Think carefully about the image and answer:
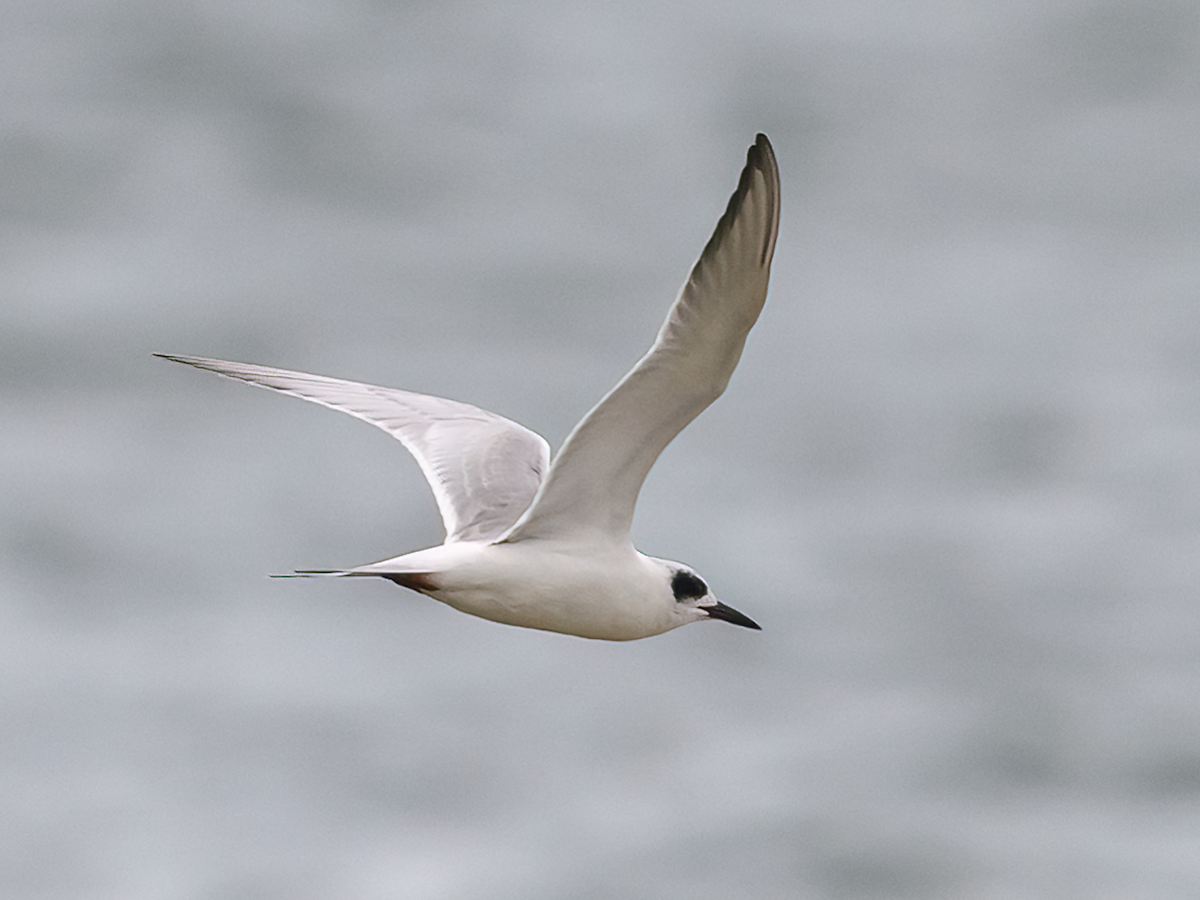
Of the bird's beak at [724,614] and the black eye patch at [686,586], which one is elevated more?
the black eye patch at [686,586]

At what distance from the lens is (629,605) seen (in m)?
6.61

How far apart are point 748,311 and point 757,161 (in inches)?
21.7

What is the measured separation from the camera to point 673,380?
5926 millimetres

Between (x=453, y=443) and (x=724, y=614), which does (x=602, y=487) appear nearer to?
(x=724, y=614)

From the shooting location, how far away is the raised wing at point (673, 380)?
5.42m

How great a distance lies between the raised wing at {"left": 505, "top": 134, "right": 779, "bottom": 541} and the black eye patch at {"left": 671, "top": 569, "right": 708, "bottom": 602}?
42 centimetres

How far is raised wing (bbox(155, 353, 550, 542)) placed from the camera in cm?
729

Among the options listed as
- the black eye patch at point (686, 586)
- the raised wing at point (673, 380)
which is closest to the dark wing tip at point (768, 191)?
the raised wing at point (673, 380)

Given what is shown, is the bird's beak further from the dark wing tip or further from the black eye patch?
the dark wing tip

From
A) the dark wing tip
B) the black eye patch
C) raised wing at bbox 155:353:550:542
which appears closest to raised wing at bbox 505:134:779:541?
the dark wing tip

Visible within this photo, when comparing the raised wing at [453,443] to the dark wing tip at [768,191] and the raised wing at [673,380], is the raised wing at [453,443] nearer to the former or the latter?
the raised wing at [673,380]

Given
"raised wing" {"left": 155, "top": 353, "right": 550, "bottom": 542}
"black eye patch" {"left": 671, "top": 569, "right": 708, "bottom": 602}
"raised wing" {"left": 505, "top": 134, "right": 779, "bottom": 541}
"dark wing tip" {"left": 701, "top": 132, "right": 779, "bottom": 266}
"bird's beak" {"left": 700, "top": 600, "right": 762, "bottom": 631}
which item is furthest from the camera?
"raised wing" {"left": 155, "top": 353, "right": 550, "bottom": 542}

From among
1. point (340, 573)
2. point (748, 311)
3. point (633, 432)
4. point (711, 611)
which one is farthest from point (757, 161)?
point (711, 611)

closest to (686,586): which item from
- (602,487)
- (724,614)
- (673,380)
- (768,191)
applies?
(724,614)
